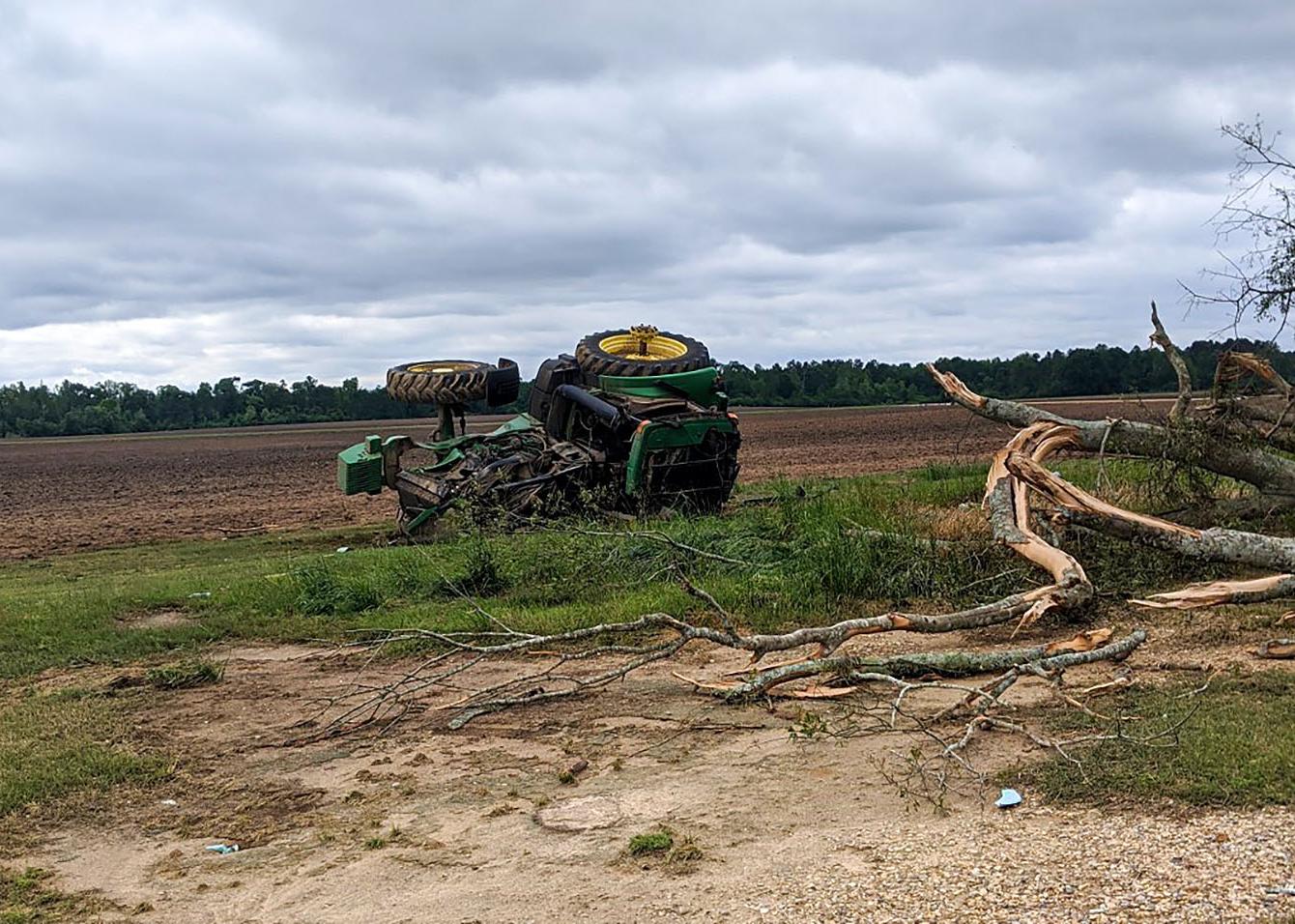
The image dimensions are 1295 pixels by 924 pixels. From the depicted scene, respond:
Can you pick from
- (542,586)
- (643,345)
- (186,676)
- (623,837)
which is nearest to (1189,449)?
(542,586)

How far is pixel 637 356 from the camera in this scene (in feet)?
53.8

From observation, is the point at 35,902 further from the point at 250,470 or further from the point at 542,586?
the point at 250,470

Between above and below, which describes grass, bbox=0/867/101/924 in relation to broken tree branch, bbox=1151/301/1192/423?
below

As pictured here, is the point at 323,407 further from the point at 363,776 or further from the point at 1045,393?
the point at 363,776

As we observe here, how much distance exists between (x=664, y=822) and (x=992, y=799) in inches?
50.9

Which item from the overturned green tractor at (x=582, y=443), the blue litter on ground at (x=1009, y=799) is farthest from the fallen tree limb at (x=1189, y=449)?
the overturned green tractor at (x=582, y=443)

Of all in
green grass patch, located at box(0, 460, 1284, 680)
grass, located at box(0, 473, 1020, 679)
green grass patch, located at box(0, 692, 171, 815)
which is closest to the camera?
green grass patch, located at box(0, 692, 171, 815)

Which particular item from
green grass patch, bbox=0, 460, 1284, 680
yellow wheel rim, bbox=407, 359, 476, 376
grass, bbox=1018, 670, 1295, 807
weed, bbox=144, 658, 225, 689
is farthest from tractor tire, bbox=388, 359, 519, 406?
grass, bbox=1018, 670, 1295, 807

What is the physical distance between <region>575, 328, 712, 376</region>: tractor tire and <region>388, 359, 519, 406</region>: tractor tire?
109 centimetres

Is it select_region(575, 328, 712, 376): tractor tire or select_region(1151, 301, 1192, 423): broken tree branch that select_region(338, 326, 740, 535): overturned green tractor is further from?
select_region(1151, 301, 1192, 423): broken tree branch

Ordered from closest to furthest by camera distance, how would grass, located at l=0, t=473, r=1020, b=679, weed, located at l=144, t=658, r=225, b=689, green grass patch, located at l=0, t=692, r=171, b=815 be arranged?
green grass patch, located at l=0, t=692, r=171, b=815
weed, located at l=144, t=658, r=225, b=689
grass, located at l=0, t=473, r=1020, b=679

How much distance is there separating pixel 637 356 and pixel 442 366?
2718 mm

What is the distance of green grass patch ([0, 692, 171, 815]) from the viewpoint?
6184mm

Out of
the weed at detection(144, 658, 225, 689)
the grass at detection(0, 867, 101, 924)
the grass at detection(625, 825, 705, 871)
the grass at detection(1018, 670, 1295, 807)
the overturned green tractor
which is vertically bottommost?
the grass at detection(0, 867, 101, 924)
